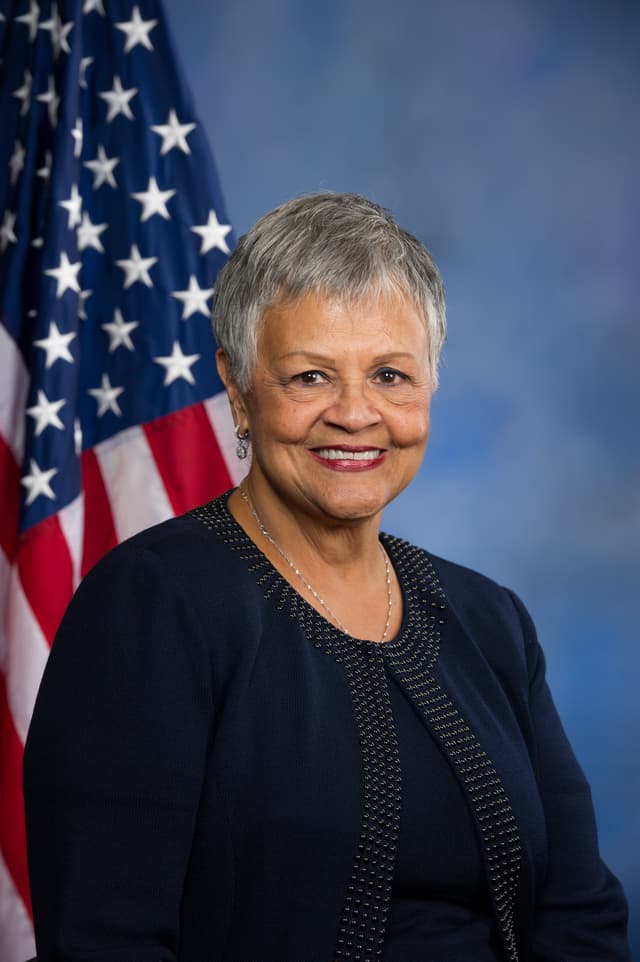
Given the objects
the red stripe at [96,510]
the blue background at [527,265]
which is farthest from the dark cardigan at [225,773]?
the blue background at [527,265]

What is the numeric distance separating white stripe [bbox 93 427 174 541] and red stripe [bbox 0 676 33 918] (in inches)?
18.9

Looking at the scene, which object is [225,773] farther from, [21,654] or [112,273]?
[112,273]

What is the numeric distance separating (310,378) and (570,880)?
3.12 ft

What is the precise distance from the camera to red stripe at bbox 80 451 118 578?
120 inches

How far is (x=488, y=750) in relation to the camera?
201cm

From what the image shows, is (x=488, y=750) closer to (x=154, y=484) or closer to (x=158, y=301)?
(x=154, y=484)

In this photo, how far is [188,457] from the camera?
3059 millimetres

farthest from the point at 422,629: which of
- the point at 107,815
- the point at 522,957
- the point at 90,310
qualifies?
the point at 90,310

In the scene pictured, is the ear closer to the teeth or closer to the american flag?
the teeth

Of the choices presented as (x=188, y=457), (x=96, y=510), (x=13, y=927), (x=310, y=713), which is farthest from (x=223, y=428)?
(x=310, y=713)

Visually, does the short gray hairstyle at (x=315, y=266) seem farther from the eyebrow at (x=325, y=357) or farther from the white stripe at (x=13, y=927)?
the white stripe at (x=13, y=927)

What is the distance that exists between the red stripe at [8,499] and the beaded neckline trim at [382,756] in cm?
102

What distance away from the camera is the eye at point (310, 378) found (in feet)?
6.39

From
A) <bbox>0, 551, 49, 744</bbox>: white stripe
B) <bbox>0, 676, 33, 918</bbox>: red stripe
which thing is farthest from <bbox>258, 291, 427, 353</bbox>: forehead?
<bbox>0, 676, 33, 918</bbox>: red stripe
